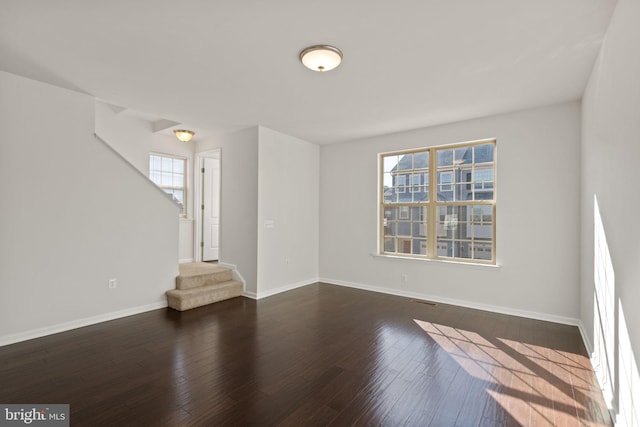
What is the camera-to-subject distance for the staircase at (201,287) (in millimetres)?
4219

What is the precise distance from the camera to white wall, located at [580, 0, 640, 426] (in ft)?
5.46

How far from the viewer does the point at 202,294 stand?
173 inches

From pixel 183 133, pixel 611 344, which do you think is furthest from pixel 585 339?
pixel 183 133

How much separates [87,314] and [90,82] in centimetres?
262

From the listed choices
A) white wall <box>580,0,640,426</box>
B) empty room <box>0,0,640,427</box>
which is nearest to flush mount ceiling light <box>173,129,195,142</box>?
empty room <box>0,0,640,427</box>

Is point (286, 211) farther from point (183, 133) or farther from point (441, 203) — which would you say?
point (441, 203)

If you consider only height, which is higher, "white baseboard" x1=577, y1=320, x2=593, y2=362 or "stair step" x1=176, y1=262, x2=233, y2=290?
"stair step" x1=176, y1=262, x2=233, y2=290

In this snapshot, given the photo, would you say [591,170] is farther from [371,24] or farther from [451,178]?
[371,24]

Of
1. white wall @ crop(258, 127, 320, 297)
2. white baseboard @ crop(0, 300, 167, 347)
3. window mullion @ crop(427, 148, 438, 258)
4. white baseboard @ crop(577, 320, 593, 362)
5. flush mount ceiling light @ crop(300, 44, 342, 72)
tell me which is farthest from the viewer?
white wall @ crop(258, 127, 320, 297)

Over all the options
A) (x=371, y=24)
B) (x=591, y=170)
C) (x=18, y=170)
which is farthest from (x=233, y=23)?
(x=591, y=170)

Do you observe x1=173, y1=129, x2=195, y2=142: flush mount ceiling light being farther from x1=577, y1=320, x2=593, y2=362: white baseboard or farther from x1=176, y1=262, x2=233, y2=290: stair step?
x1=577, y1=320, x2=593, y2=362: white baseboard

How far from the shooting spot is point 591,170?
2.91 metres

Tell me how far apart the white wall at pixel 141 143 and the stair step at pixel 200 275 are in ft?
2.32

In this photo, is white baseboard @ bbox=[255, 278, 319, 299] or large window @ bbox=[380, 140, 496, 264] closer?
large window @ bbox=[380, 140, 496, 264]
